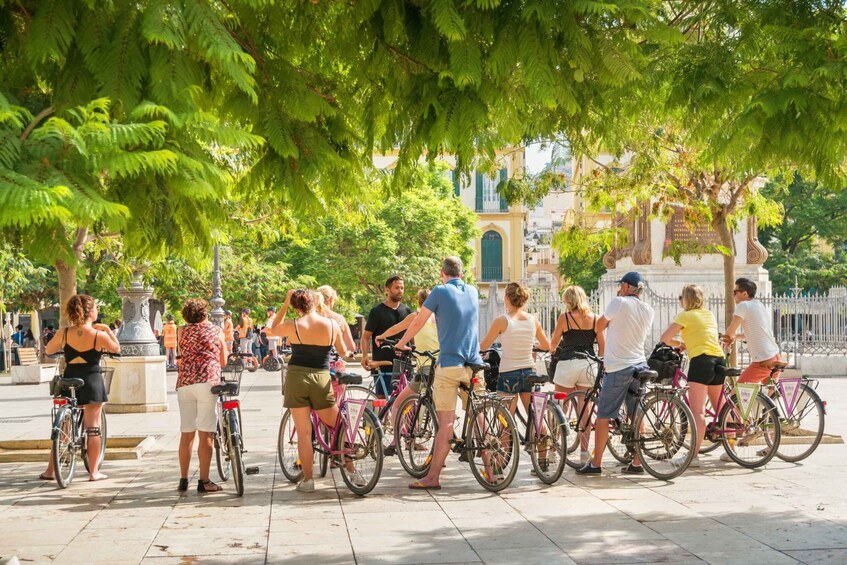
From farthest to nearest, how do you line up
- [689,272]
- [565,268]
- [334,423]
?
[565,268] < [689,272] < [334,423]

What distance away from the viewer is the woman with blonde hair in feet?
37.1

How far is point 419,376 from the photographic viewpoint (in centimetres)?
1100

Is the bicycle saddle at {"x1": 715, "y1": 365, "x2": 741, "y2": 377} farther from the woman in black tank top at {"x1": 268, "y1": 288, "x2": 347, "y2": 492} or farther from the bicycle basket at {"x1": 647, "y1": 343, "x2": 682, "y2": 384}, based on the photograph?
the woman in black tank top at {"x1": 268, "y1": 288, "x2": 347, "y2": 492}

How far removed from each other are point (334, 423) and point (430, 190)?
49700 mm

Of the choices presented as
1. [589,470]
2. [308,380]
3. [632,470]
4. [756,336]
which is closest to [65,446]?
[308,380]

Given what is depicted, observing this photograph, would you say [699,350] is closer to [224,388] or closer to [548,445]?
[548,445]

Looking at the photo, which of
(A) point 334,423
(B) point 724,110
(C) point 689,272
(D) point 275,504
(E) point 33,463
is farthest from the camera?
(C) point 689,272

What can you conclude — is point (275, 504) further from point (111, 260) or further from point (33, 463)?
point (111, 260)

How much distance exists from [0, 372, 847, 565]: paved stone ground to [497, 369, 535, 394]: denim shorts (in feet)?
2.64

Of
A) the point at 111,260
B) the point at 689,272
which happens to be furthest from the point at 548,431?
the point at 689,272

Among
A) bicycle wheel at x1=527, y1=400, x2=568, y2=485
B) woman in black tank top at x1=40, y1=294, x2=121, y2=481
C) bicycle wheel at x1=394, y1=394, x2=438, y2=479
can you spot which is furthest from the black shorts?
woman in black tank top at x1=40, y1=294, x2=121, y2=481

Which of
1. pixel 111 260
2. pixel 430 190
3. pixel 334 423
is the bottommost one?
pixel 334 423

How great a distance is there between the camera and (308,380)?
985 cm

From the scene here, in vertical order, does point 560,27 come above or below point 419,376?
above
